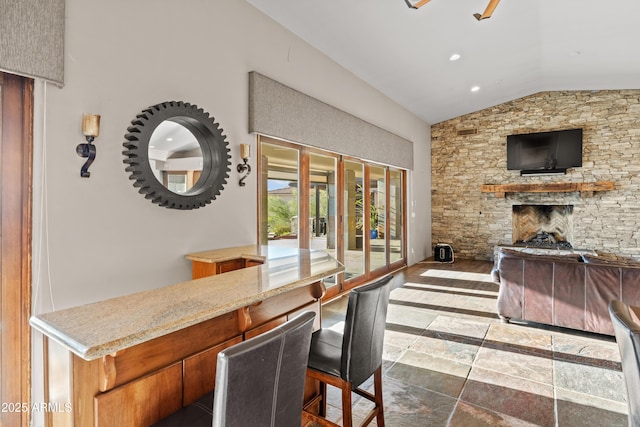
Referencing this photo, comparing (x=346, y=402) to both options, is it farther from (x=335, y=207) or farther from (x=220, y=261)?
(x=335, y=207)

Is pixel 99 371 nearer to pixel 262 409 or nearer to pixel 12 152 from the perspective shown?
pixel 262 409

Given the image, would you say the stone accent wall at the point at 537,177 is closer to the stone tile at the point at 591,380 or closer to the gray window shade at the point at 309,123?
the gray window shade at the point at 309,123

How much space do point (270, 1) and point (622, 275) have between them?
4403mm

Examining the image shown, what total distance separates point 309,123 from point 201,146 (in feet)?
5.15

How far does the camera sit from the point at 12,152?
1927 millimetres

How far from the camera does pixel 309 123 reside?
4.13m

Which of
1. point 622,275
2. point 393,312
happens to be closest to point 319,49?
point 393,312

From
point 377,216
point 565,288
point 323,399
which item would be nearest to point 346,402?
point 323,399

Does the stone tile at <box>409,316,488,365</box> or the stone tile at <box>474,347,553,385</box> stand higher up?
the stone tile at <box>409,316,488,365</box>

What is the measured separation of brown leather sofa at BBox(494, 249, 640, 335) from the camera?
337cm

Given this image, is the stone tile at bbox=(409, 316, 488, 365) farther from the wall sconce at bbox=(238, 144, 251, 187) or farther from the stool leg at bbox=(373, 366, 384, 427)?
the wall sconce at bbox=(238, 144, 251, 187)

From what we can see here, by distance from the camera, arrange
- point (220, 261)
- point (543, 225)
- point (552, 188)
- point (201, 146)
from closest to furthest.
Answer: point (220, 261)
point (201, 146)
point (552, 188)
point (543, 225)

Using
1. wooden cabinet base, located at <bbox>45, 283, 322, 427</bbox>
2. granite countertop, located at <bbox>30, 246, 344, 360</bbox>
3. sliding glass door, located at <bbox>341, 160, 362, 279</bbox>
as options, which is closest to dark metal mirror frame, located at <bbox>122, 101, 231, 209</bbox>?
granite countertop, located at <bbox>30, 246, 344, 360</bbox>

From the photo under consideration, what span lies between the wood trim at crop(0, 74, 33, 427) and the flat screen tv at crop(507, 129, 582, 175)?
26.9 feet
